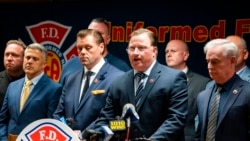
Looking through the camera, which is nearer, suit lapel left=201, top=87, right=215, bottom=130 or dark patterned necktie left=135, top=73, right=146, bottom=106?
suit lapel left=201, top=87, right=215, bottom=130

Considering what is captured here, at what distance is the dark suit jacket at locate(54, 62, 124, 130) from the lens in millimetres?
3559

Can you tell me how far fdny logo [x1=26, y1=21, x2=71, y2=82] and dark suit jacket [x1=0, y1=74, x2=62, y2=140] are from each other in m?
1.59

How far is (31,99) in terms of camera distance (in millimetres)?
3809

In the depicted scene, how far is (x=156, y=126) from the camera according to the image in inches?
127

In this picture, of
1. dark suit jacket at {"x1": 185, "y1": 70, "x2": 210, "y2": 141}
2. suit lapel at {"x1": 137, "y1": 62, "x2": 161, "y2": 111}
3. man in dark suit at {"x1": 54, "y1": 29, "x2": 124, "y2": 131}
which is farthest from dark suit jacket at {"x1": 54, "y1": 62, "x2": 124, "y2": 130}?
dark suit jacket at {"x1": 185, "y1": 70, "x2": 210, "y2": 141}

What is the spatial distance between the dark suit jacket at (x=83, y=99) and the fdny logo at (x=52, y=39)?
1755 millimetres

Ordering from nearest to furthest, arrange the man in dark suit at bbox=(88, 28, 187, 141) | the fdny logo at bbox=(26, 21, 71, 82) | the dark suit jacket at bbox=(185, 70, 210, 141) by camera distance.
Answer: the man in dark suit at bbox=(88, 28, 187, 141), the dark suit jacket at bbox=(185, 70, 210, 141), the fdny logo at bbox=(26, 21, 71, 82)

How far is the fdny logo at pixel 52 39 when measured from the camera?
550 cm

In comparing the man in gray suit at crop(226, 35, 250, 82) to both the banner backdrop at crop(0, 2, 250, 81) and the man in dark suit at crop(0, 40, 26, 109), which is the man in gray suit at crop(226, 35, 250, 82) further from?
the man in dark suit at crop(0, 40, 26, 109)

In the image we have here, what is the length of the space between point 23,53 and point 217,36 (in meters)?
1.63

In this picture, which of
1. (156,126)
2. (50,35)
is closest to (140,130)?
(156,126)

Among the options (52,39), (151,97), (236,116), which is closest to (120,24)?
(52,39)

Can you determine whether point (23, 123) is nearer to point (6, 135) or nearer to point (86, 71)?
point (6, 135)

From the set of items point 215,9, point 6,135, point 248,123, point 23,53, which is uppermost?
point 215,9
